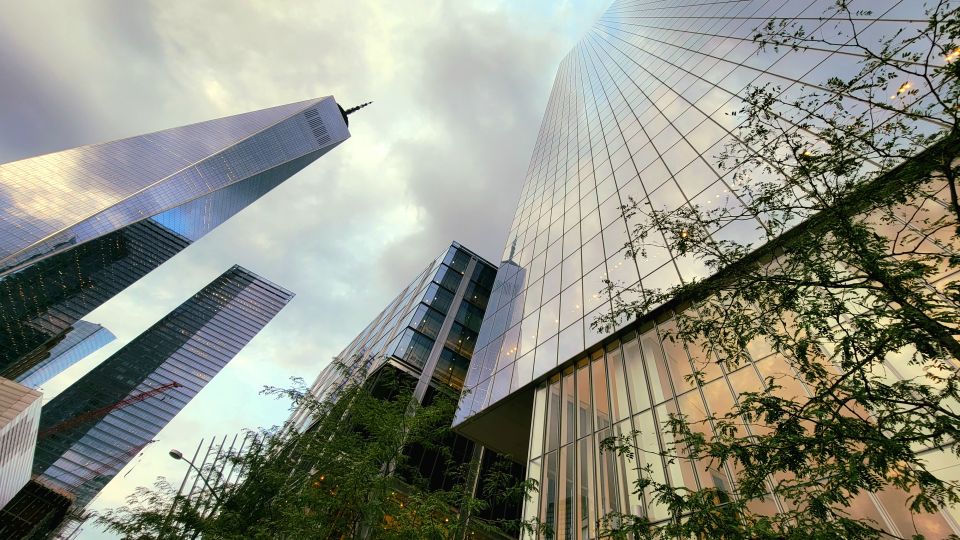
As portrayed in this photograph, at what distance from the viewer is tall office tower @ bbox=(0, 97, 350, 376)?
269 ft

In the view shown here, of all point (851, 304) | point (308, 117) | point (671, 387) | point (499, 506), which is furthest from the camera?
point (308, 117)

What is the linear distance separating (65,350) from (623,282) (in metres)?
214

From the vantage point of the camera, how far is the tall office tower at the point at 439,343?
28.4 metres

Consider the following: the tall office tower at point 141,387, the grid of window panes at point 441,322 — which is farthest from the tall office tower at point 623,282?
the tall office tower at point 141,387

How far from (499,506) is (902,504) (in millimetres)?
25689

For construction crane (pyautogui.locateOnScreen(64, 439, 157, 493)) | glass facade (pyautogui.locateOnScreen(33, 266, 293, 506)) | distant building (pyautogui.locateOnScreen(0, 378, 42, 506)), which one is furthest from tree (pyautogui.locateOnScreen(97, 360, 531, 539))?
glass facade (pyautogui.locateOnScreen(33, 266, 293, 506))

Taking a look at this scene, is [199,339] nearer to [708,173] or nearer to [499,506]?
[499,506]

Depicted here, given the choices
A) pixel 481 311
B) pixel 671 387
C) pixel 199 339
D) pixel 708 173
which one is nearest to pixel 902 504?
pixel 671 387

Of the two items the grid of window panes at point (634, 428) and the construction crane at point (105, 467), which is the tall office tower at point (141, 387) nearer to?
the construction crane at point (105, 467)

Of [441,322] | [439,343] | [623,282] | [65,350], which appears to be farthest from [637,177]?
[65,350]

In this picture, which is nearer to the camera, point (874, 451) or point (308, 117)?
point (874, 451)

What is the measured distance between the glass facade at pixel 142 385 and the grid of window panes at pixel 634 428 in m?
154

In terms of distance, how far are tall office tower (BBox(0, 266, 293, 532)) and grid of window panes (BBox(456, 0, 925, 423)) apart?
462 feet

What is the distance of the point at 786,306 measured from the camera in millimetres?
5590
